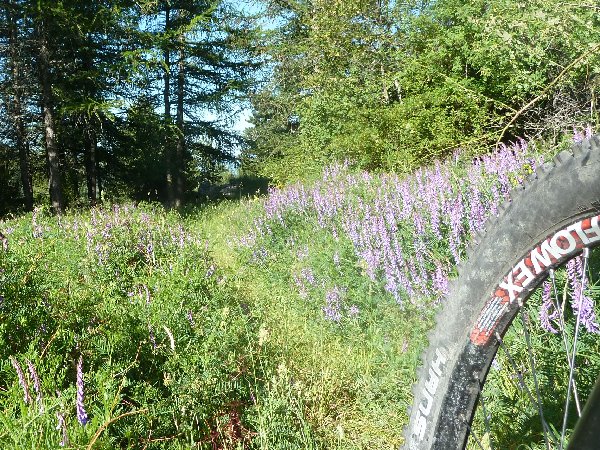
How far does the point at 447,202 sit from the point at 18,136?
2174 centimetres

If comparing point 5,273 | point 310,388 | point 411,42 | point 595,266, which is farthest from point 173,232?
point 411,42

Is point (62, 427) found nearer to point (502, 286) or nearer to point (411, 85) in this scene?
point (502, 286)

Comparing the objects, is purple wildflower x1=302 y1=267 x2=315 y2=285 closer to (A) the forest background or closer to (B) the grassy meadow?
(B) the grassy meadow

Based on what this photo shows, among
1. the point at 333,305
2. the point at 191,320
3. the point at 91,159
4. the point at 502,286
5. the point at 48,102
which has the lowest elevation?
the point at 333,305

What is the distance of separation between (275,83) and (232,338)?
23.2m

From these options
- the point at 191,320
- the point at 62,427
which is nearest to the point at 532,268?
the point at 62,427

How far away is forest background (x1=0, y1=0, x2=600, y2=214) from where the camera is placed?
10863mm

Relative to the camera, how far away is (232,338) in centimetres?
320

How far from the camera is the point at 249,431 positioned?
274cm

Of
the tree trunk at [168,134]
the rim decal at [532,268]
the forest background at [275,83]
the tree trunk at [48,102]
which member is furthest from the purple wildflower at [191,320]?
the tree trunk at [168,134]

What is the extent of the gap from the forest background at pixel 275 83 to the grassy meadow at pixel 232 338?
104 inches

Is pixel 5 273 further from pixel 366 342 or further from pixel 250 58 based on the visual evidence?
pixel 250 58

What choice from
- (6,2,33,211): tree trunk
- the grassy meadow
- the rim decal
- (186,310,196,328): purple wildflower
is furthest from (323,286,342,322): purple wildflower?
(6,2,33,211): tree trunk

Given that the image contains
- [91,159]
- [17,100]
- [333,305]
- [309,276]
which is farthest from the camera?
[91,159]
